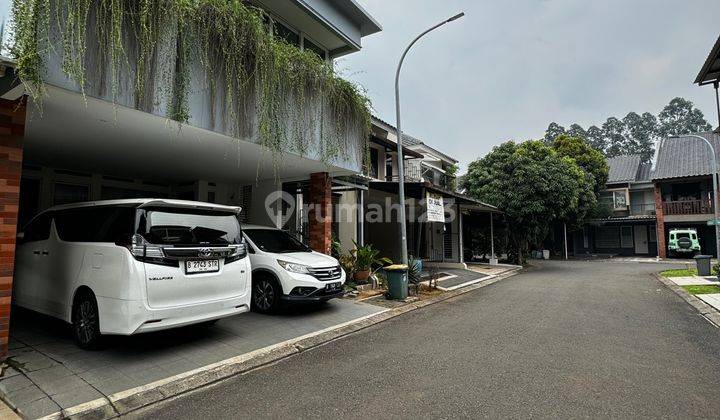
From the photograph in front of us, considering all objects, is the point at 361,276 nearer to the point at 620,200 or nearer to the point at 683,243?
the point at 683,243

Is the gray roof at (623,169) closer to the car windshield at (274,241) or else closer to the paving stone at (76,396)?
the car windshield at (274,241)

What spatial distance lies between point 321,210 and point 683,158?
29555 millimetres

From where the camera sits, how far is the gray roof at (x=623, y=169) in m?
31.3

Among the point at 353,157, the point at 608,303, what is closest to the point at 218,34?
the point at 353,157

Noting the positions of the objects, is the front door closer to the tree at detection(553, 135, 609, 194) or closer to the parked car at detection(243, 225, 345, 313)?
the tree at detection(553, 135, 609, 194)

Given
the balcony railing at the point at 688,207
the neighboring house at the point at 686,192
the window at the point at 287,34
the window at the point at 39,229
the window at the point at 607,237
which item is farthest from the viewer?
the window at the point at 607,237

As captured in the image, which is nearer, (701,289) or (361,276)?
(361,276)

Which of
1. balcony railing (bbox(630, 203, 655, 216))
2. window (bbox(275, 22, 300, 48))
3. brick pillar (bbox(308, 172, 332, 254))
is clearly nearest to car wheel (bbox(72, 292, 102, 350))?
brick pillar (bbox(308, 172, 332, 254))

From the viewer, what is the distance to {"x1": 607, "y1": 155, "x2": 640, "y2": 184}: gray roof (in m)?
31.3

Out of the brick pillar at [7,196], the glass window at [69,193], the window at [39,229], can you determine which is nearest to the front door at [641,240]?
the glass window at [69,193]

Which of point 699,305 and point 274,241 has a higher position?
point 274,241

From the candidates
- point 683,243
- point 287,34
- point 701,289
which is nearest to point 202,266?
point 287,34

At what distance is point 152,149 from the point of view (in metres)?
6.59

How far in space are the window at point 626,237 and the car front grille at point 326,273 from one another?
3130 cm
